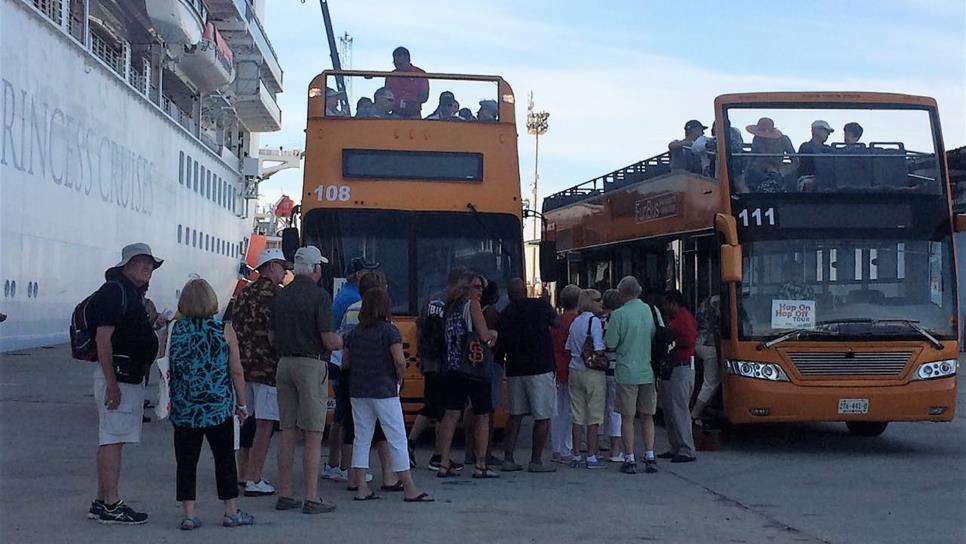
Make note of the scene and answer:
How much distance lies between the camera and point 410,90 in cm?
1355

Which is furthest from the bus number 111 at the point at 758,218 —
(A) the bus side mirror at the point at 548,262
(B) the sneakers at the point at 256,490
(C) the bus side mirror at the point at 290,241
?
(B) the sneakers at the point at 256,490

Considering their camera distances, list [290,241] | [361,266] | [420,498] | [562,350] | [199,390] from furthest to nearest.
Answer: [290,241]
[562,350]
[361,266]
[420,498]
[199,390]

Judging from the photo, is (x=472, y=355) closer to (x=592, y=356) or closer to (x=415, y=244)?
(x=592, y=356)

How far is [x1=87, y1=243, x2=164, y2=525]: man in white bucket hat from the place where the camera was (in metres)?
7.52

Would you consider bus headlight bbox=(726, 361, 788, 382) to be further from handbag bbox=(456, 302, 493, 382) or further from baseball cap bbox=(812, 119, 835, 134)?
handbag bbox=(456, 302, 493, 382)

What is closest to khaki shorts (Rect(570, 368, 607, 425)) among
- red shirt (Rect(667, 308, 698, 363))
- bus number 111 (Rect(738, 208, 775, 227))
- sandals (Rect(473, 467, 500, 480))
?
red shirt (Rect(667, 308, 698, 363))

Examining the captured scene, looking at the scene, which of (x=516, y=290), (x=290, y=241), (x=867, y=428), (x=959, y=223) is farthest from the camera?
(x=867, y=428)

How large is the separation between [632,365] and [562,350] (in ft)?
2.91

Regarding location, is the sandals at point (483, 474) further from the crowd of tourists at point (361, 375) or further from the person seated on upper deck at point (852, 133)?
the person seated on upper deck at point (852, 133)

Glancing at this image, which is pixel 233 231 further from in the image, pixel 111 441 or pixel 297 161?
pixel 111 441

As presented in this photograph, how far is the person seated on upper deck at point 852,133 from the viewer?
12.8 meters

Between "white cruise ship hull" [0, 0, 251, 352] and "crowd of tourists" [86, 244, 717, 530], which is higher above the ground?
"white cruise ship hull" [0, 0, 251, 352]

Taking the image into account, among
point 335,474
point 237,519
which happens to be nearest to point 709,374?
point 335,474

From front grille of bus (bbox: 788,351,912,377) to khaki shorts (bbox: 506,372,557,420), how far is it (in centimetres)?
272
